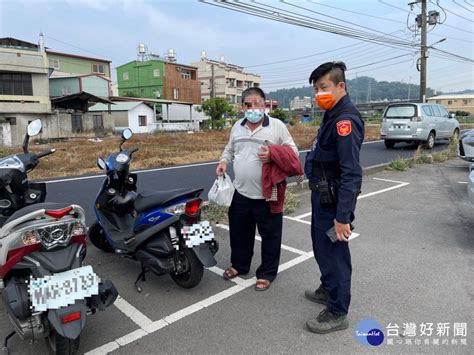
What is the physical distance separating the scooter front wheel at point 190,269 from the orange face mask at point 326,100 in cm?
164

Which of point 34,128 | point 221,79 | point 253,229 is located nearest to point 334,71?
point 253,229

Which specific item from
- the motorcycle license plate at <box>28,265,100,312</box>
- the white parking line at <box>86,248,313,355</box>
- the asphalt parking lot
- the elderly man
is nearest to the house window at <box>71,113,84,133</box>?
the asphalt parking lot

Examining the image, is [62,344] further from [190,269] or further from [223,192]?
[223,192]

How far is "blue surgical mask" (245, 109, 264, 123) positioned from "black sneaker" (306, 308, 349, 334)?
169cm

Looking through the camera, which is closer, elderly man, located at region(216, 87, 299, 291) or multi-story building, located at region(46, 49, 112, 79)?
elderly man, located at region(216, 87, 299, 291)

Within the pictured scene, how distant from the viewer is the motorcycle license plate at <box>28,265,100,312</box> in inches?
88.7

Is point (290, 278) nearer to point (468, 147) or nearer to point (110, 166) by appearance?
point (110, 166)

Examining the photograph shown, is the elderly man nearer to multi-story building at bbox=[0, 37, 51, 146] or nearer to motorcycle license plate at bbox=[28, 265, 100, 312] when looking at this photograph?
motorcycle license plate at bbox=[28, 265, 100, 312]

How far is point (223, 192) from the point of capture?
3.43 meters

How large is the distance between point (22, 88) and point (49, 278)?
93.5ft

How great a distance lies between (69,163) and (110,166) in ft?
27.8

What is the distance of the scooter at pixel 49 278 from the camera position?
2266 millimetres

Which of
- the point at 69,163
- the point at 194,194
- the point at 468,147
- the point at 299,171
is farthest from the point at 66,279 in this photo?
the point at 69,163
